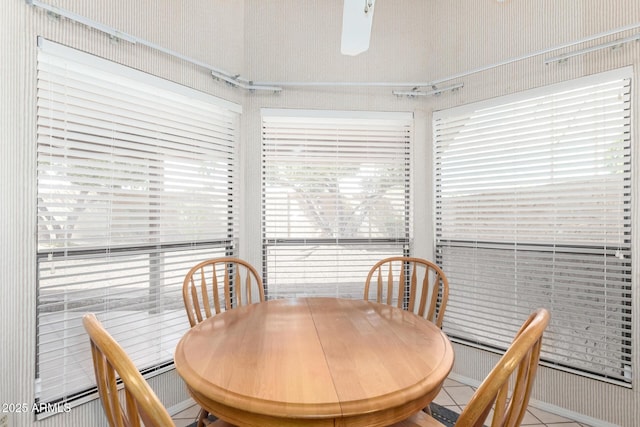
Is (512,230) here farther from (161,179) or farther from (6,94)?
(6,94)

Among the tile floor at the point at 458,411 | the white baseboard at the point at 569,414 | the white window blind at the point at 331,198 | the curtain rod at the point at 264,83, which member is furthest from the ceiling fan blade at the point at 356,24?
the white baseboard at the point at 569,414

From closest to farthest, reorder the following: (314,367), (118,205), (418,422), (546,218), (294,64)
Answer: (314,367) < (418,422) < (118,205) < (546,218) < (294,64)

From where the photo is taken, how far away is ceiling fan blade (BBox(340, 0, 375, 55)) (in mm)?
1161

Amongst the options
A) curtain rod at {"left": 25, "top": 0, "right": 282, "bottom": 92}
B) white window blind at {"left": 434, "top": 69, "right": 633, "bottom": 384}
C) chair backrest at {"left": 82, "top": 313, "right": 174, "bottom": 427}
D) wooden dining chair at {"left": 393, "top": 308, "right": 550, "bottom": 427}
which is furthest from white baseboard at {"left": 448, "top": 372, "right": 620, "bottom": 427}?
curtain rod at {"left": 25, "top": 0, "right": 282, "bottom": 92}

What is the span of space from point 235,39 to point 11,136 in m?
1.59

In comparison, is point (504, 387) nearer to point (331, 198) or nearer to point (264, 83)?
point (331, 198)

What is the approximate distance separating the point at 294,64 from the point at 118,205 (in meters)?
1.62

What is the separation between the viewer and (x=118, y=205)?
6.08 ft

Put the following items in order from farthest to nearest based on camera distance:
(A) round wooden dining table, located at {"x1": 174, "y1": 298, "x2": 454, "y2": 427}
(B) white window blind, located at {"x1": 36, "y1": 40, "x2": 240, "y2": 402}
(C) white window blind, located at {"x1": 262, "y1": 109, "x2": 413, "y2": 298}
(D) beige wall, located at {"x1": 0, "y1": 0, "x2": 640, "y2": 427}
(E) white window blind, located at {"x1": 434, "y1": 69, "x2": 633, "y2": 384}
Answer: (C) white window blind, located at {"x1": 262, "y1": 109, "x2": 413, "y2": 298}, (E) white window blind, located at {"x1": 434, "y1": 69, "x2": 633, "y2": 384}, (B) white window blind, located at {"x1": 36, "y1": 40, "x2": 240, "y2": 402}, (D) beige wall, located at {"x1": 0, "y1": 0, "x2": 640, "y2": 427}, (A) round wooden dining table, located at {"x1": 174, "y1": 298, "x2": 454, "y2": 427}

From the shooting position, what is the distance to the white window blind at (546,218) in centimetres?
189

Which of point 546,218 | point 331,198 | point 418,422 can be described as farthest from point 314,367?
point 546,218

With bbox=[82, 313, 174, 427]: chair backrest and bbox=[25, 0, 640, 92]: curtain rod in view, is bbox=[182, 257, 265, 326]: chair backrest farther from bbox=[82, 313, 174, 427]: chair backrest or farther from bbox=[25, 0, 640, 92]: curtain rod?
bbox=[25, 0, 640, 92]: curtain rod

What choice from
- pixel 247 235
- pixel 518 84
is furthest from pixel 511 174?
pixel 247 235

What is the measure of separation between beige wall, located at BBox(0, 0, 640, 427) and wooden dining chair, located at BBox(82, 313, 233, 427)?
3.38 feet
